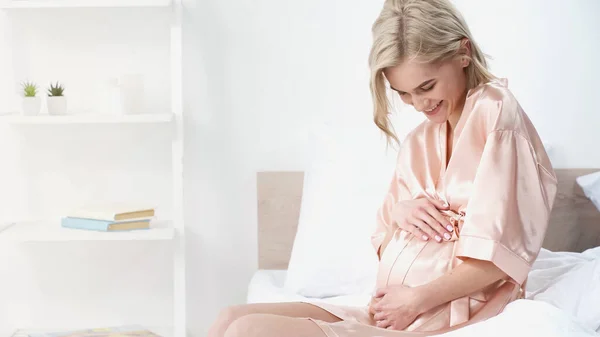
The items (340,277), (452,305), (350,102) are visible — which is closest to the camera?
(452,305)

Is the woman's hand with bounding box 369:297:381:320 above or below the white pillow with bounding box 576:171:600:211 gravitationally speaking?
below

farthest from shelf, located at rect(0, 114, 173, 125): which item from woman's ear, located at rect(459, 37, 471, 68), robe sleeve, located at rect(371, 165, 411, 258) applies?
woman's ear, located at rect(459, 37, 471, 68)

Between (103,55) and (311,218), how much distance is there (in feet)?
2.95

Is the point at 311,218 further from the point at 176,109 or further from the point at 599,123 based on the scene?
the point at 599,123

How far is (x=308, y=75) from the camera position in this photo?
2529 mm

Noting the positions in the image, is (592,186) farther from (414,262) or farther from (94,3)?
(94,3)

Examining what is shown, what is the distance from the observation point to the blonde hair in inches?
58.1

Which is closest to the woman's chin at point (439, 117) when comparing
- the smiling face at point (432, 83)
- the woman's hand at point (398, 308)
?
the smiling face at point (432, 83)

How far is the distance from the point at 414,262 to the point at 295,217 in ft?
3.51

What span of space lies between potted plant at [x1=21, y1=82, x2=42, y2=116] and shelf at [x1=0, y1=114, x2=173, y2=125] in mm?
33

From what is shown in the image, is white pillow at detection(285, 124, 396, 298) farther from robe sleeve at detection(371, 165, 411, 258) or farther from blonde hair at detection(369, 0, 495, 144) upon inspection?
blonde hair at detection(369, 0, 495, 144)

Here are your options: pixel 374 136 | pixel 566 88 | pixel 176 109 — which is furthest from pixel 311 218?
pixel 566 88

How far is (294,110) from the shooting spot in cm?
253

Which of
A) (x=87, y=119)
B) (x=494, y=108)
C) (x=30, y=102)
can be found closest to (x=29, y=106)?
(x=30, y=102)
